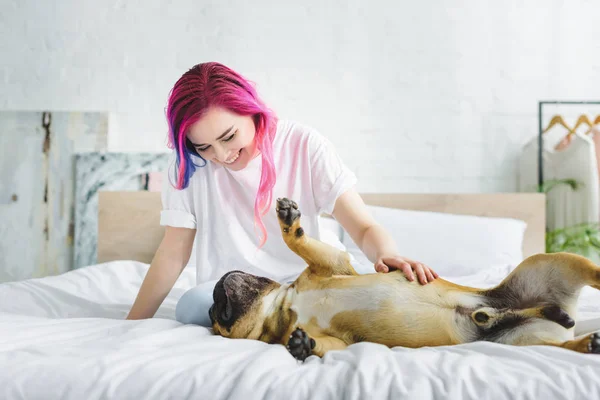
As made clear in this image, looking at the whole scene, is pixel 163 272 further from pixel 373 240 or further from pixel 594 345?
pixel 594 345

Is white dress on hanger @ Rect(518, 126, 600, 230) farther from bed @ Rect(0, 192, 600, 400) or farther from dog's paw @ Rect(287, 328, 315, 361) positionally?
dog's paw @ Rect(287, 328, 315, 361)

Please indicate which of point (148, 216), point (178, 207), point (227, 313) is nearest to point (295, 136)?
point (178, 207)

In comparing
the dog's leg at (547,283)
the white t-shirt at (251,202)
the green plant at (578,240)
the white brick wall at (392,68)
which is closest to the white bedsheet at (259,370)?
the dog's leg at (547,283)

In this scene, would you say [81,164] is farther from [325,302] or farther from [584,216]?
[584,216]

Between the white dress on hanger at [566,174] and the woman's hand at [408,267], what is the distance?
6.46ft

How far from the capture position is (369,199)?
8.79ft

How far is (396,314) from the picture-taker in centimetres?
97

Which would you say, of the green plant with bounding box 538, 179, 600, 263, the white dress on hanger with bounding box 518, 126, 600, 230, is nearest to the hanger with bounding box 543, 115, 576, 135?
the white dress on hanger with bounding box 518, 126, 600, 230

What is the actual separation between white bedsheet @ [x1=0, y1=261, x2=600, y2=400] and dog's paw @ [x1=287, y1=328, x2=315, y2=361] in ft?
0.04

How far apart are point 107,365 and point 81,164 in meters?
2.24

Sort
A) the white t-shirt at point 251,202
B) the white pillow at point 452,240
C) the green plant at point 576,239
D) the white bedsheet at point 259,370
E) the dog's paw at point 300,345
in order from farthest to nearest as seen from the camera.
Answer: the green plant at point 576,239, the white pillow at point 452,240, the white t-shirt at point 251,202, the dog's paw at point 300,345, the white bedsheet at point 259,370

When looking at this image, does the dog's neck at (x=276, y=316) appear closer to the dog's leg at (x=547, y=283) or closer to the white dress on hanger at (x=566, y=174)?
the dog's leg at (x=547, y=283)

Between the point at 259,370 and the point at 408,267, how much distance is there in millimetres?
365

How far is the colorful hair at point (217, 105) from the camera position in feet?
4.01
